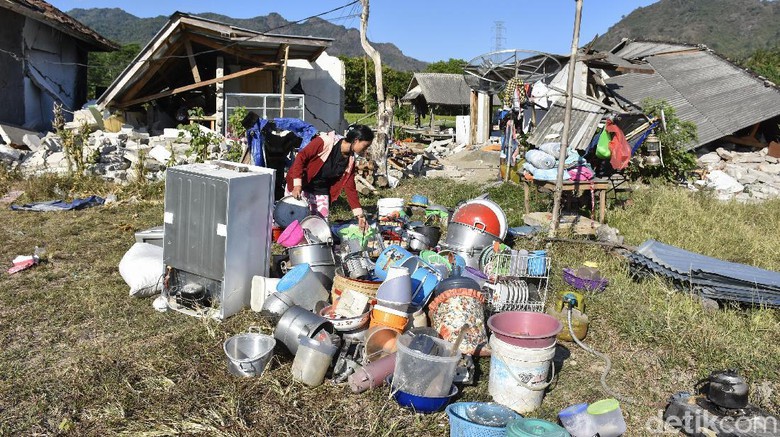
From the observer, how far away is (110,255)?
6.14 meters

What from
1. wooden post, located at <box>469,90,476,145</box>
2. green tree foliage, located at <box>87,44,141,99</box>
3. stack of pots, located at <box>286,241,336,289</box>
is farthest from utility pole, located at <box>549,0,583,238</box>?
green tree foliage, located at <box>87,44,141,99</box>

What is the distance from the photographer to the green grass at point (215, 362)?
129 inches

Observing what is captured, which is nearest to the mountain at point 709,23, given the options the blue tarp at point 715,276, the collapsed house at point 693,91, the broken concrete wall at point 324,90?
the collapsed house at point 693,91

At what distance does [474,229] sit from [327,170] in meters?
1.63

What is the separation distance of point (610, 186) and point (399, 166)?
632 cm

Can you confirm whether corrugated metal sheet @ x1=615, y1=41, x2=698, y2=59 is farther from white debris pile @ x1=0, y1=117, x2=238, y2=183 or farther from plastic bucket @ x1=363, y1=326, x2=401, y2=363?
plastic bucket @ x1=363, y1=326, x2=401, y2=363

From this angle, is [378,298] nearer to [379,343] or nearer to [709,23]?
[379,343]

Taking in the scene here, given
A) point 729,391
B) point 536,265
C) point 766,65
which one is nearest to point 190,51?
point 536,265

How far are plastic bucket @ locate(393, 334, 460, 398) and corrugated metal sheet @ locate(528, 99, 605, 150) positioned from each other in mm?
5790

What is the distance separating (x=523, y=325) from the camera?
3.88m

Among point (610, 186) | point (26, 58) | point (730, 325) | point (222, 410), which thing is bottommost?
point (222, 410)

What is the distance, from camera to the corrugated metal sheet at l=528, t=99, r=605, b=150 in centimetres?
846

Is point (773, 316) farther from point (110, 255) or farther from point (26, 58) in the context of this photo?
point (26, 58)

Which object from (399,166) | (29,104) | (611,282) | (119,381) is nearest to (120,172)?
(29,104)
